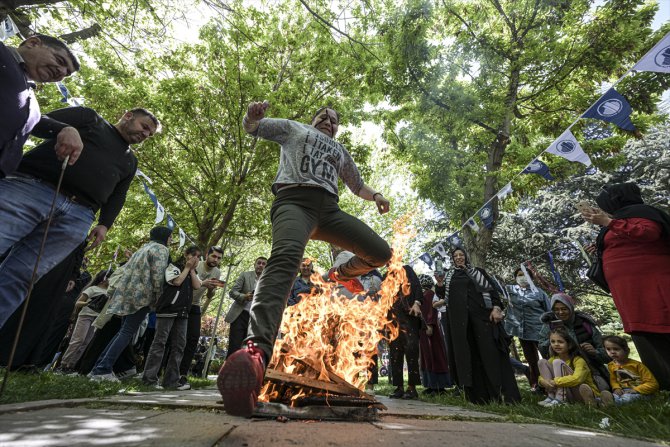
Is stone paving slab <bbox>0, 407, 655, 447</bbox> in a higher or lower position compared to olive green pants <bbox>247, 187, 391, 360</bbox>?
lower

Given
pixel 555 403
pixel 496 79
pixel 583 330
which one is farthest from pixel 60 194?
pixel 496 79

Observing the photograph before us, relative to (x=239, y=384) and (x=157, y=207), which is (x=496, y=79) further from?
(x=239, y=384)

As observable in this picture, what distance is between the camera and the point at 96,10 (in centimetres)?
680

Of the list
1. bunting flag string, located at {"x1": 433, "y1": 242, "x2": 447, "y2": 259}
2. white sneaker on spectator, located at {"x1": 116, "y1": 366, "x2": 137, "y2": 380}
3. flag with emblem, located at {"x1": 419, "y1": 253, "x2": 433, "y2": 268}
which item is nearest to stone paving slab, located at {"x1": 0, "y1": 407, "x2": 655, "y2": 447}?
white sneaker on spectator, located at {"x1": 116, "y1": 366, "x2": 137, "y2": 380}

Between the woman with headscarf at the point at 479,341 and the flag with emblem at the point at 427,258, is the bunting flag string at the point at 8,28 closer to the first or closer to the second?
the woman with headscarf at the point at 479,341

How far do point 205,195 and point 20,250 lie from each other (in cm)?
921

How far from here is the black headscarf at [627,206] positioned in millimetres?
3165

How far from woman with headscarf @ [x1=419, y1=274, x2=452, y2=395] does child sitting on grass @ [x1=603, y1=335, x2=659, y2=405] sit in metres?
2.95

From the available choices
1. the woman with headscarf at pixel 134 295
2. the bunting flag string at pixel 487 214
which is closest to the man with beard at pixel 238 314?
the woman with headscarf at pixel 134 295

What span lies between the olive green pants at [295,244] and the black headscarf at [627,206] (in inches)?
98.4

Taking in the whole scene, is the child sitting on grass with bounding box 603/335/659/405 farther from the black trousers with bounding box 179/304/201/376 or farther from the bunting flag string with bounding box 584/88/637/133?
the black trousers with bounding box 179/304/201/376

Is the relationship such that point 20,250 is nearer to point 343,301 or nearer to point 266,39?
point 343,301

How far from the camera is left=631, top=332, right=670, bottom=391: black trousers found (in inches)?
115

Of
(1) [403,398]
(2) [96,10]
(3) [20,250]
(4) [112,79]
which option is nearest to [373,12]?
(3) [20,250]
